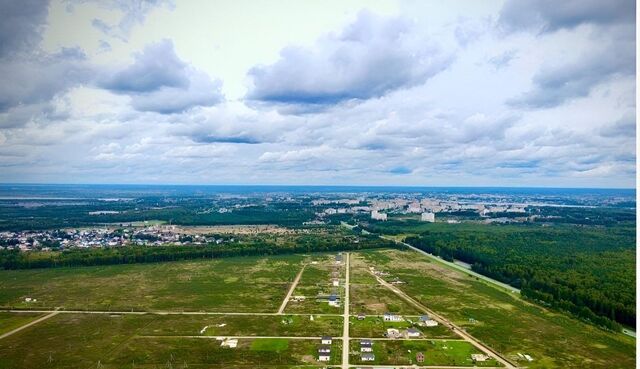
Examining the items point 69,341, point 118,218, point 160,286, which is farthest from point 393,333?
point 118,218

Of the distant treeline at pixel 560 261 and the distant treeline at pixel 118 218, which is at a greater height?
the distant treeline at pixel 118 218

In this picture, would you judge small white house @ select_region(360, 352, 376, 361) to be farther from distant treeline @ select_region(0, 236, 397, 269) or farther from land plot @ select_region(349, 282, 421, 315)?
distant treeline @ select_region(0, 236, 397, 269)

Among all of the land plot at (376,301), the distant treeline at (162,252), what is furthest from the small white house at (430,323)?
the distant treeline at (162,252)

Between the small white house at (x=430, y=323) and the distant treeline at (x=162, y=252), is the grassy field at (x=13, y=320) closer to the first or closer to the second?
the distant treeline at (x=162, y=252)

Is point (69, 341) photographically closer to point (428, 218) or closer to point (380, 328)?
point (380, 328)

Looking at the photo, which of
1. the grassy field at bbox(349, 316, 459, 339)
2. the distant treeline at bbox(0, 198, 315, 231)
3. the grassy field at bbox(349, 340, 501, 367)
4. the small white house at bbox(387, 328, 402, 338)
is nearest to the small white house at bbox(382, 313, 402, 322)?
the grassy field at bbox(349, 316, 459, 339)

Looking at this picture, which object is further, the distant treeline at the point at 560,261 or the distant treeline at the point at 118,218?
the distant treeline at the point at 118,218
